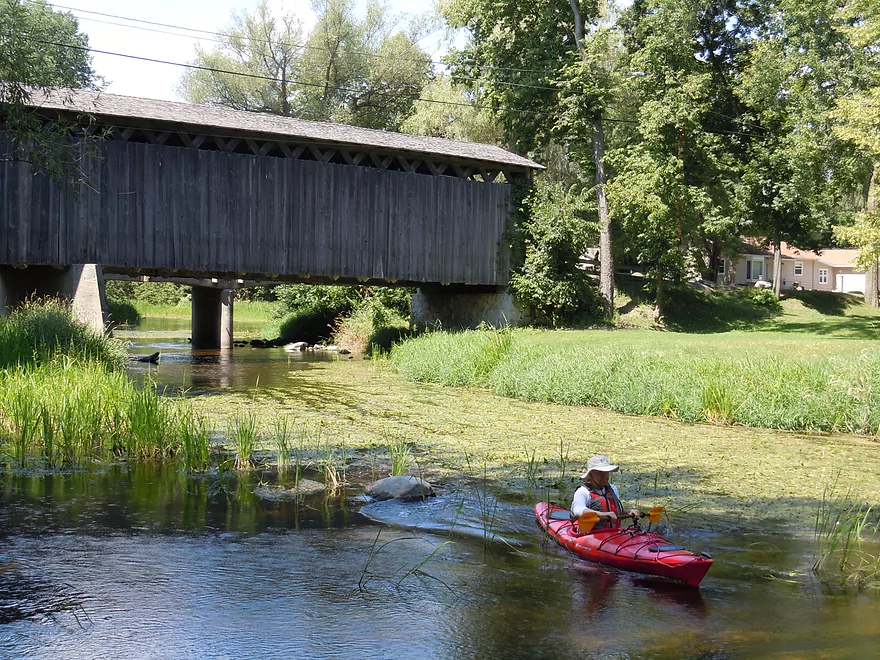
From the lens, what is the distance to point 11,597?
220 inches

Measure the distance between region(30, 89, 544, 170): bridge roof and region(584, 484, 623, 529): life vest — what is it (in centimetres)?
1420

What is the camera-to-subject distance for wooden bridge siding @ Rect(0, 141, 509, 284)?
62.1 feet

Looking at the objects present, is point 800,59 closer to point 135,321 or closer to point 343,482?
point 343,482

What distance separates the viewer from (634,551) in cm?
650

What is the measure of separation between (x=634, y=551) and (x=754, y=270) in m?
48.2

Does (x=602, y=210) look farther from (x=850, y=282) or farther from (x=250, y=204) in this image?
(x=850, y=282)

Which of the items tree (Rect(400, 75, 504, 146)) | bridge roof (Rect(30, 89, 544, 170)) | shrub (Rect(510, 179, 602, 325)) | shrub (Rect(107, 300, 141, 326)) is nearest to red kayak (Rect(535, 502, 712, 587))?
bridge roof (Rect(30, 89, 544, 170))

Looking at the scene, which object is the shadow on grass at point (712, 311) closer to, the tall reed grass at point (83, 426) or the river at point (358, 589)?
the tall reed grass at point (83, 426)

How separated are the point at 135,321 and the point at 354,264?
87.9 feet

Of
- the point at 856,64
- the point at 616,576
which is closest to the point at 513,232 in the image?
the point at 856,64

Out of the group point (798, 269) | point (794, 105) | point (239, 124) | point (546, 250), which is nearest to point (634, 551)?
point (239, 124)

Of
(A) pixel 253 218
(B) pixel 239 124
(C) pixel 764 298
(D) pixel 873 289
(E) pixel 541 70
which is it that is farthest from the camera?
(D) pixel 873 289

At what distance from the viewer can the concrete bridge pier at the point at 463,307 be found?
25.3 meters

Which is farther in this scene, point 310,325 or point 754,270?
point 754,270
